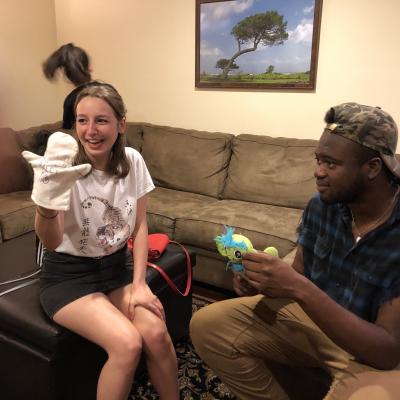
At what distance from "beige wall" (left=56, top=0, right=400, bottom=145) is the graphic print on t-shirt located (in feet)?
5.97

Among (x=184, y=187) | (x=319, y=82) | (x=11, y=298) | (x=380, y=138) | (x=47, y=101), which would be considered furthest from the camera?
(x=47, y=101)

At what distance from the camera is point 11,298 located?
145 cm

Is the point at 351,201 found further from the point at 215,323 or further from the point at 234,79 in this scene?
the point at 234,79

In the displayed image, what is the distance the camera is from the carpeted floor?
5.33 feet

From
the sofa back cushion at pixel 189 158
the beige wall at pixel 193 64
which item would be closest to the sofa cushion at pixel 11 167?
the sofa back cushion at pixel 189 158

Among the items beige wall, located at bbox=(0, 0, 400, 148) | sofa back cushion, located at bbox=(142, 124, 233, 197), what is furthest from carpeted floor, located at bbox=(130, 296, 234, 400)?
beige wall, located at bbox=(0, 0, 400, 148)

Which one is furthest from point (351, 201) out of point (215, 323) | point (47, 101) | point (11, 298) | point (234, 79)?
point (47, 101)

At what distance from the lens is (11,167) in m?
2.77

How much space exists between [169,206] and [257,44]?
52.3 inches

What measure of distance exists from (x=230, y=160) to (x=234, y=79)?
64 cm

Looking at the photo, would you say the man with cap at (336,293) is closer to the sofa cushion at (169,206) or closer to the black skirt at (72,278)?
the black skirt at (72,278)

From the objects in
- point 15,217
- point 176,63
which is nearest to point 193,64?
point 176,63

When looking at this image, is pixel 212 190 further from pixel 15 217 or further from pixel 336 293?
pixel 336 293

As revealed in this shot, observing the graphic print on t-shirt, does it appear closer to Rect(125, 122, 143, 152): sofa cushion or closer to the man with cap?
the man with cap
